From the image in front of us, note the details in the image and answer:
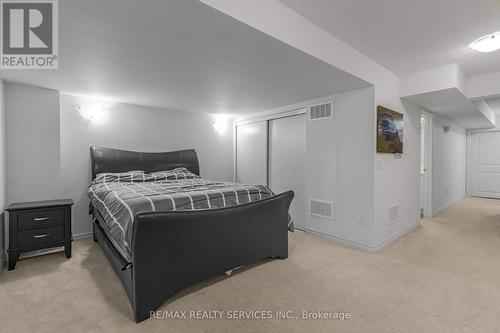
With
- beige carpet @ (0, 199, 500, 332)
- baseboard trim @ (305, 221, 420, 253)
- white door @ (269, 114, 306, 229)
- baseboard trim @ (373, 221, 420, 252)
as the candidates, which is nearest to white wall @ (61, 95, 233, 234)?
beige carpet @ (0, 199, 500, 332)

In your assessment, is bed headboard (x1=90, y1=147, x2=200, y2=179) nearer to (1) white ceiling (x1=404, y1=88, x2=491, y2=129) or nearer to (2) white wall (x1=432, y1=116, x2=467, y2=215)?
(1) white ceiling (x1=404, y1=88, x2=491, y2=129)

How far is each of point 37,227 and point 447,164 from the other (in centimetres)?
780

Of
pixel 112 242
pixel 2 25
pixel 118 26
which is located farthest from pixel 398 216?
pixel 2 25

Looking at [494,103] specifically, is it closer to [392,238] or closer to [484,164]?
[484,164]

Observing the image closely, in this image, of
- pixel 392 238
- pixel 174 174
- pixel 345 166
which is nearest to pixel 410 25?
pixel 345 166

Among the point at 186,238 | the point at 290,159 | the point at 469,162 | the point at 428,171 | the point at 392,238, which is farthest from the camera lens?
the point at 469,162

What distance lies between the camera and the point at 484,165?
716 centimetres

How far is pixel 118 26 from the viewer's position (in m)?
1.77

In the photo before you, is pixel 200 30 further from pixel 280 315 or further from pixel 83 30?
pixel 280 315

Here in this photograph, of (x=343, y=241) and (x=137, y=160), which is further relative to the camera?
(x=137, y=160)

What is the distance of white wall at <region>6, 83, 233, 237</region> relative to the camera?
306 centimetres

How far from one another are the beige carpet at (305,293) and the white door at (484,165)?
555 cm

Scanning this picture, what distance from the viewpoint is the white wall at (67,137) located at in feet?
10.0

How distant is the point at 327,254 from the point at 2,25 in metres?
3.81
